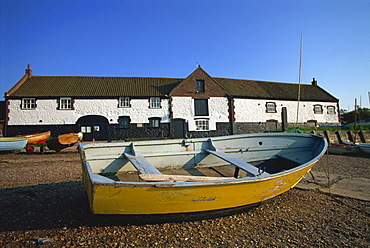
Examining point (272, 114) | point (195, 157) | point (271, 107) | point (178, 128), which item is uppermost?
point (271, 107)

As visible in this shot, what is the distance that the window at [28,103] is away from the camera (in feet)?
75.5

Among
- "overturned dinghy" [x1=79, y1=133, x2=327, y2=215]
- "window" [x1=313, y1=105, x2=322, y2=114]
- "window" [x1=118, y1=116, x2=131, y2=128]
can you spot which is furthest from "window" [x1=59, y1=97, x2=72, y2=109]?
"window" [x1=313, y1=105, x2=322, y2=114]

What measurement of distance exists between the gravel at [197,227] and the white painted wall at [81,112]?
2003cm

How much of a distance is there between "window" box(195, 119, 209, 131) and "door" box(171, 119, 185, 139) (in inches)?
66.4

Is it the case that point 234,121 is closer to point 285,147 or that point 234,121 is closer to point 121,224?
point 285,147

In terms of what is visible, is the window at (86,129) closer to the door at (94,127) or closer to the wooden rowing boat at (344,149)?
the door at (94,127)

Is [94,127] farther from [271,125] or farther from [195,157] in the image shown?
[271,125]

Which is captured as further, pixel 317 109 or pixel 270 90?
pixel 317 109

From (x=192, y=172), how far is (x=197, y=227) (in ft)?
7.23

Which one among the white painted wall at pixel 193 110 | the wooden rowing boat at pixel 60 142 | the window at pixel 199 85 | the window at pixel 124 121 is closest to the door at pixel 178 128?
the white painted wall at pixel 193 110

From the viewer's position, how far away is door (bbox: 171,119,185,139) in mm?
25438

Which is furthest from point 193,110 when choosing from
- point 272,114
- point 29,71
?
point 29,71

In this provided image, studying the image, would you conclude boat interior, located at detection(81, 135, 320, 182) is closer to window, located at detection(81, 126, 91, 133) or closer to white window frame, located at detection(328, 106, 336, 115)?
window, located at detection(81, 126, 91, 133)

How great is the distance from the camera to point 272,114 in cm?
2891
